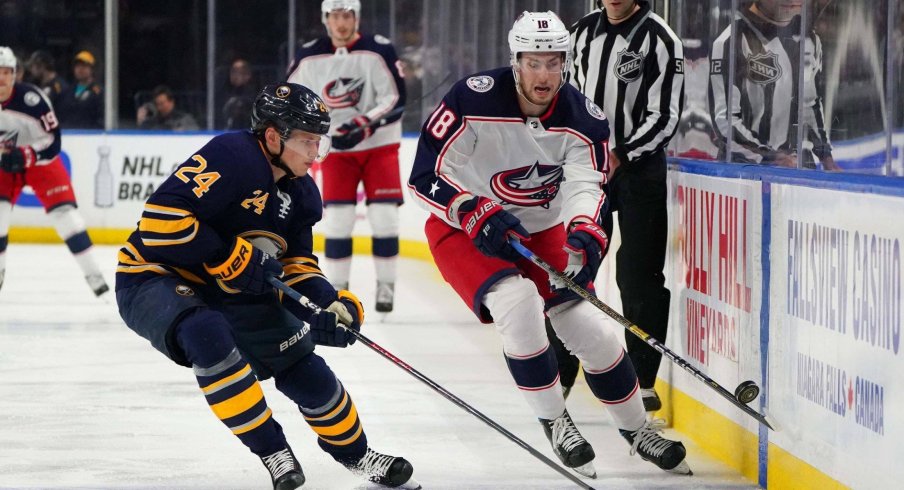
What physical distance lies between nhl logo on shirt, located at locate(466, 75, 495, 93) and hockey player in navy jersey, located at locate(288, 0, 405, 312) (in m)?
2.67

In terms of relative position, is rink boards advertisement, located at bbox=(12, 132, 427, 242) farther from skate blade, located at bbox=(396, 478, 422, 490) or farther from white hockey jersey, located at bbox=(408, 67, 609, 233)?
skate blade, located at bbox=(396, 478, 422, 490)

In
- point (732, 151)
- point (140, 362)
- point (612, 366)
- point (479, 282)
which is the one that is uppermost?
point (732, 151)

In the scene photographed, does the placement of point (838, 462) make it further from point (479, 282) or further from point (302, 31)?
point (302, 31)

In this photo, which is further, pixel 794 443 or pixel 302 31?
pixel 302 31

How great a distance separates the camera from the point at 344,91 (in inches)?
247

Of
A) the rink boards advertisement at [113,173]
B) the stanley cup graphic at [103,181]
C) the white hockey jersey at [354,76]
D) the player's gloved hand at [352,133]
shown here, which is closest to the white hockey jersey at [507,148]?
the player's gloved hand at [352,133]

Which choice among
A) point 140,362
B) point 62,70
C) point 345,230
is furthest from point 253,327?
point 62,70

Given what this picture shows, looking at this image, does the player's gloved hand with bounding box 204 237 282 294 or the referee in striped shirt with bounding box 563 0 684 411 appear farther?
the referee in striped shirt with bounding box 563 0 684 411

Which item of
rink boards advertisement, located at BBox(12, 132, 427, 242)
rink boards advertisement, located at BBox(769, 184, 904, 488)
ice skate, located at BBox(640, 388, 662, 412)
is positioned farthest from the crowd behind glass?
rink boards advertisement, located at BBox(769, 184, 904, 488)

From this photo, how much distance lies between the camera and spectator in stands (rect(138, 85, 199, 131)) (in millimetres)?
10125

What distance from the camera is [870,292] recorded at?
104 inches

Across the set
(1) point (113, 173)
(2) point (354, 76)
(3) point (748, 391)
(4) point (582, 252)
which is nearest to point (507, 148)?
(4) point (582, 252)

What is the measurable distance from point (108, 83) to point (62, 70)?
2.34 ft

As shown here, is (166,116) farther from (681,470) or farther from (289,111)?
(681,470)
